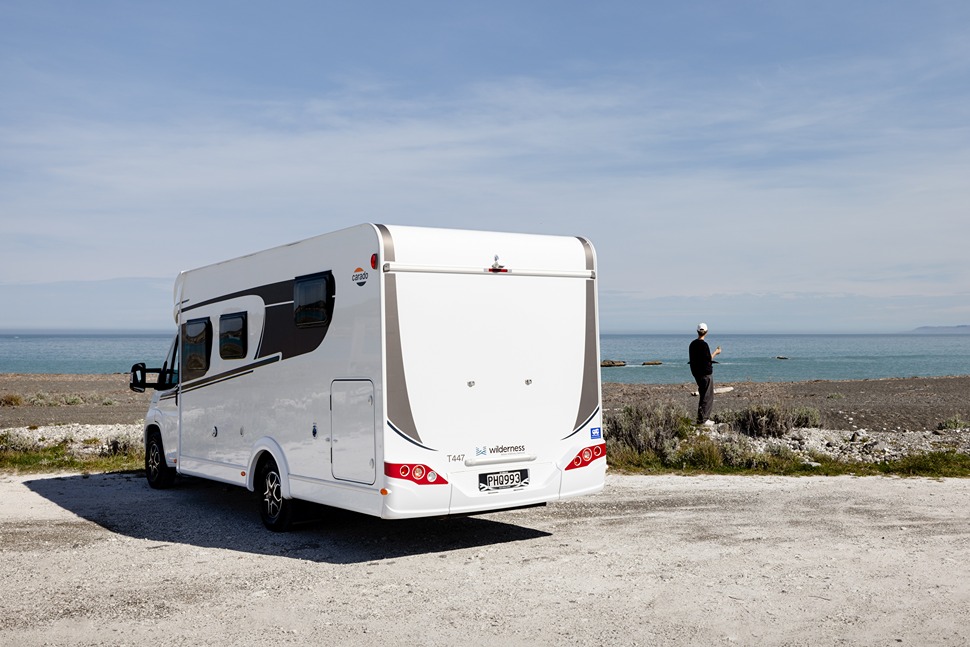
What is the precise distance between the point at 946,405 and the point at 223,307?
21059 mm

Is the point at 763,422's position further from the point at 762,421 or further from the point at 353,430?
the point at 353,430

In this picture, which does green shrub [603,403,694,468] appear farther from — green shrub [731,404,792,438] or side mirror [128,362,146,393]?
side mirror [128,362,146,393]

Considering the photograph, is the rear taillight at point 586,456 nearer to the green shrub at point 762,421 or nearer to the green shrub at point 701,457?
the green shrub at point 701,457

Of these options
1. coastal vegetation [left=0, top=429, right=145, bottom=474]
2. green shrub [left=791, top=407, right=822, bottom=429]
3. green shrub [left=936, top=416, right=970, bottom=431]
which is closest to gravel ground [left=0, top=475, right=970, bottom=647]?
coastal vegetation [left=0, top=429, right=145, bottom=474]

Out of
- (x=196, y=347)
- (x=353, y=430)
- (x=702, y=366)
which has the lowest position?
(x=353, y=430)

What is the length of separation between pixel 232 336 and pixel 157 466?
3358 mm

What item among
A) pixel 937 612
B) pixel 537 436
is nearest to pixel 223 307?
pixel 537 436

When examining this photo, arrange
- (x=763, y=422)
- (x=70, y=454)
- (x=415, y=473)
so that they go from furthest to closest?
(x=763, y=422), (x=70, y=454), (x=415, y=473)

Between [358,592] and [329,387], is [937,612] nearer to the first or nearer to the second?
[358,592]

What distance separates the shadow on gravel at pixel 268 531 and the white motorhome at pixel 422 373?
1.43 ft

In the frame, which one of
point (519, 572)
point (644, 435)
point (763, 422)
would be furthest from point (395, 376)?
point (763, 422)

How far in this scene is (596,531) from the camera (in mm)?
9328

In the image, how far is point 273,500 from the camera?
32.5 ft

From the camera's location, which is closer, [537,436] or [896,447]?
[537,436]
